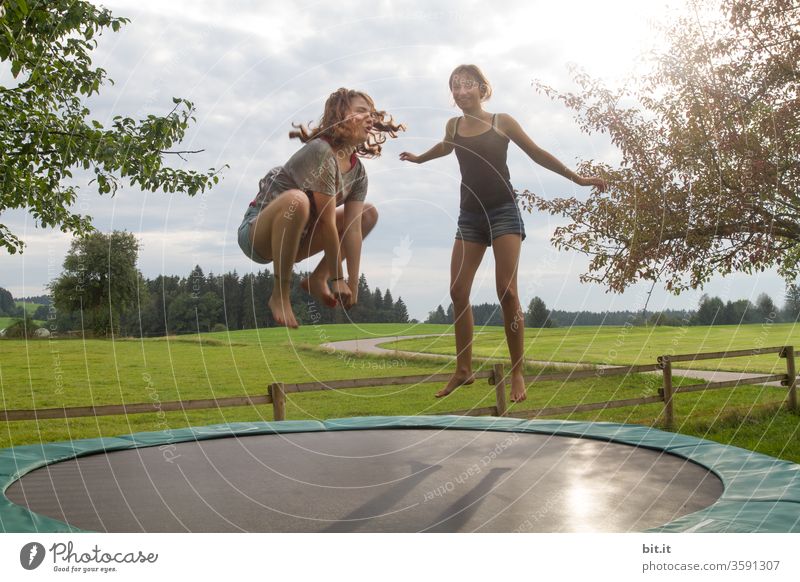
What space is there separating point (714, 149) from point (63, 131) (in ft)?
13.8

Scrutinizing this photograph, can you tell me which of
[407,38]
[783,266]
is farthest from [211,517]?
[783,266]

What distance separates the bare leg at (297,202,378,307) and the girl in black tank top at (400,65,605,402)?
0.40 meters

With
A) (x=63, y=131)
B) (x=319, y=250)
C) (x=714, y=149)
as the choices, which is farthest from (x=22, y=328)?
(x=714, y=149)

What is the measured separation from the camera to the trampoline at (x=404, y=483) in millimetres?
2291

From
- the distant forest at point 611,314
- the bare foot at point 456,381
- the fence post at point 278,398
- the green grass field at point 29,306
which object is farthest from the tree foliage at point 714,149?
the green grass field at point 29,306

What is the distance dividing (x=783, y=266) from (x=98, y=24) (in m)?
4.69

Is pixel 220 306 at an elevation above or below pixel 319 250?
below

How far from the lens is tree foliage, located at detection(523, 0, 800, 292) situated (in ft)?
14.1

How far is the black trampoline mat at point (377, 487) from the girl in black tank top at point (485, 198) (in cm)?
52

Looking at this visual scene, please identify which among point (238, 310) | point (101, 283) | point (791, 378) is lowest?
point (791, 378)

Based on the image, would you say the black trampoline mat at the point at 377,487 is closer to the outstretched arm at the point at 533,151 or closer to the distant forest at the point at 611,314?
the distant forest at the point at 611,314

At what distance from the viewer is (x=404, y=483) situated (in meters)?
2.81

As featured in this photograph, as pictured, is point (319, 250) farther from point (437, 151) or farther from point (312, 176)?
point (437, 151)
